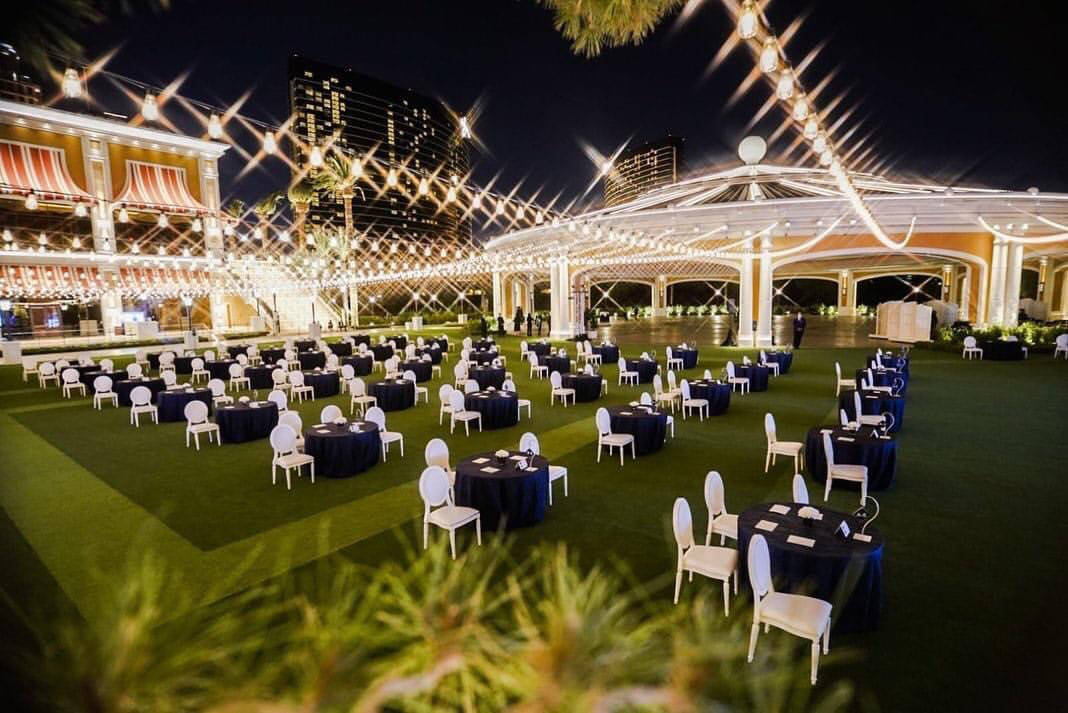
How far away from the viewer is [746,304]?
23.8 metres

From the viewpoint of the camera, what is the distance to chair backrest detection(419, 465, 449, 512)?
5.36 meters

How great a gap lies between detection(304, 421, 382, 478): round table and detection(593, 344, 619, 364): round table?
1157 cm

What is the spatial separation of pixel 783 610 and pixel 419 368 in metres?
12.7

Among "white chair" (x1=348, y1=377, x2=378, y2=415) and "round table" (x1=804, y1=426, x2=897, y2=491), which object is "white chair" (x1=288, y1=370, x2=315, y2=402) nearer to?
"white chair" (x1=348, y1=377, x2=378, y2=415)

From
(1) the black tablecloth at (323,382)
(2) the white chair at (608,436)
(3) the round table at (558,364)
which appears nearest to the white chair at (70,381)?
(1) the black tablecloth at (323,382)

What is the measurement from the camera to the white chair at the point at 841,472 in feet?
21.0

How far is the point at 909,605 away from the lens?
4.30m

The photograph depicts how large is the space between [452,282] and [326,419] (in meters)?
37.6

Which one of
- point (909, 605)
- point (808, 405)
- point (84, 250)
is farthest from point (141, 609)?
point (84, 250)

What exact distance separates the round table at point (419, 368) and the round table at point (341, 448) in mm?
7079

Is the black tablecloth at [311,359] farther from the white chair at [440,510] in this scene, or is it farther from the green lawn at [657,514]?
the white chair at [440,510]

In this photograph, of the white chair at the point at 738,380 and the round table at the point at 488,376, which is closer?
the white chair at the point at 738,380

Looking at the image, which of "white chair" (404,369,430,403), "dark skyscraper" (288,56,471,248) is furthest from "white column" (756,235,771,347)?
"white chair" (404,369,430,403)

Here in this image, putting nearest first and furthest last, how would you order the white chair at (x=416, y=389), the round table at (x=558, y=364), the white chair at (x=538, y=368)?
1. the white chair at (x=416, y=389)
2. the round table at (x=558, y=364)
3. the white chair at (x=538, y=368)
